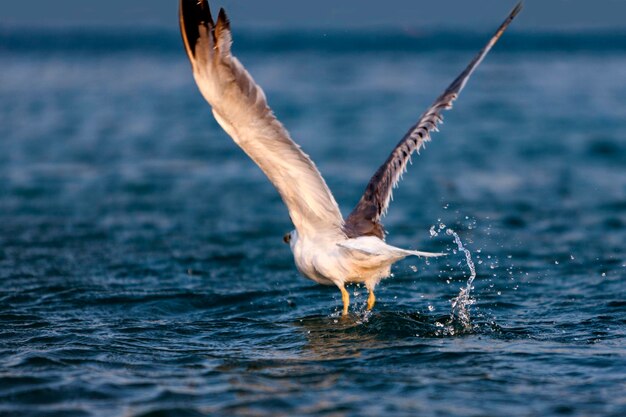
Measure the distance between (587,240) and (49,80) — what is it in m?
25.8

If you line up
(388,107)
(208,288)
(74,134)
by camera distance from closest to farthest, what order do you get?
1. (208,288)
2. (74,134)
3. (388,107)

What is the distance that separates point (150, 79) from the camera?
1390 inches

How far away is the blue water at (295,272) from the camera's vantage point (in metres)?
7.07

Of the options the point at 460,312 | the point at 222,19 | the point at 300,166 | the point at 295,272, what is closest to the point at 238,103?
the point at 222,19

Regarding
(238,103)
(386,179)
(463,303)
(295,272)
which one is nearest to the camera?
(238,103)

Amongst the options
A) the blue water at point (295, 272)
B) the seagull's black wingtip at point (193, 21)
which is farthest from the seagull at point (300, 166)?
the blue water at point (295, 272)

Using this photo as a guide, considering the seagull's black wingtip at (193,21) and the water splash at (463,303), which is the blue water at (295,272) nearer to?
the water splash at (463,303)

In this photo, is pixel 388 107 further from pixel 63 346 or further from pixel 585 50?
pixel 585 50

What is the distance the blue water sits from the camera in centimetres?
707

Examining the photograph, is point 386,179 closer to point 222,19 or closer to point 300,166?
point 300,166

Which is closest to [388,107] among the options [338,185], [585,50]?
[338,185]

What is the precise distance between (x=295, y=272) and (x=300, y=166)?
3828 millimetres

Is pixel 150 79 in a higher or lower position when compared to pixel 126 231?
higher

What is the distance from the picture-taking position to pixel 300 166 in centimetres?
751
